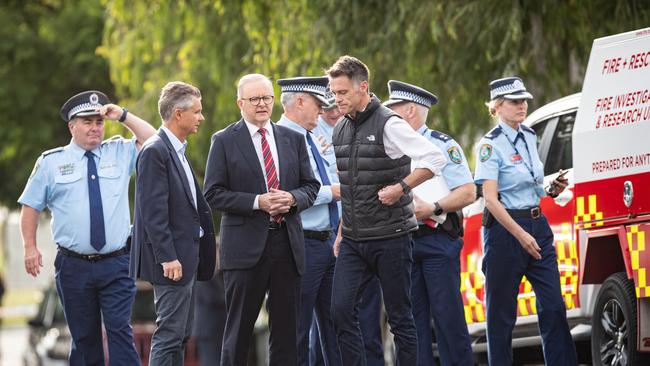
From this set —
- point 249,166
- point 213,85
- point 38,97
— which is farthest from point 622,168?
point 38,97

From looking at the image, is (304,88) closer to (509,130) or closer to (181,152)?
(181,152)

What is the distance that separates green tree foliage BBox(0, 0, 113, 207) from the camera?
24.6m

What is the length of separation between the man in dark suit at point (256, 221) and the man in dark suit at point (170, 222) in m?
0.18

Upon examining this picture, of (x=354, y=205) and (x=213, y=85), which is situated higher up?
(x=213, y=85)

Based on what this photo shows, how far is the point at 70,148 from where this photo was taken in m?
10.5

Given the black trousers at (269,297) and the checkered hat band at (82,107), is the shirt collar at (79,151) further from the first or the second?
the black trousers at (269,297)

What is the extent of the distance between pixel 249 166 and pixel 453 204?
162 centimetres

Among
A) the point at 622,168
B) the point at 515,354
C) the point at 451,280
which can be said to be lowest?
the point at 515,354

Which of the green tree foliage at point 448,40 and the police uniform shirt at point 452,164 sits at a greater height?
the green tree foliage at point 448,40

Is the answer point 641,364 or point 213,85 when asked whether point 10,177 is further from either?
point 641,364

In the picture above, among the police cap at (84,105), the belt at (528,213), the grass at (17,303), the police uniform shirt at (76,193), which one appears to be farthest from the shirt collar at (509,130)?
the grass at (17,303)

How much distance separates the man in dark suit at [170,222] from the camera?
902 cm

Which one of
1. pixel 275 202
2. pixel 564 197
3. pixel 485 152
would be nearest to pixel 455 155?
pixel 485 152

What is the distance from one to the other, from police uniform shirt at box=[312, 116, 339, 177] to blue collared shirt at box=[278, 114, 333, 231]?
31 centimetres
